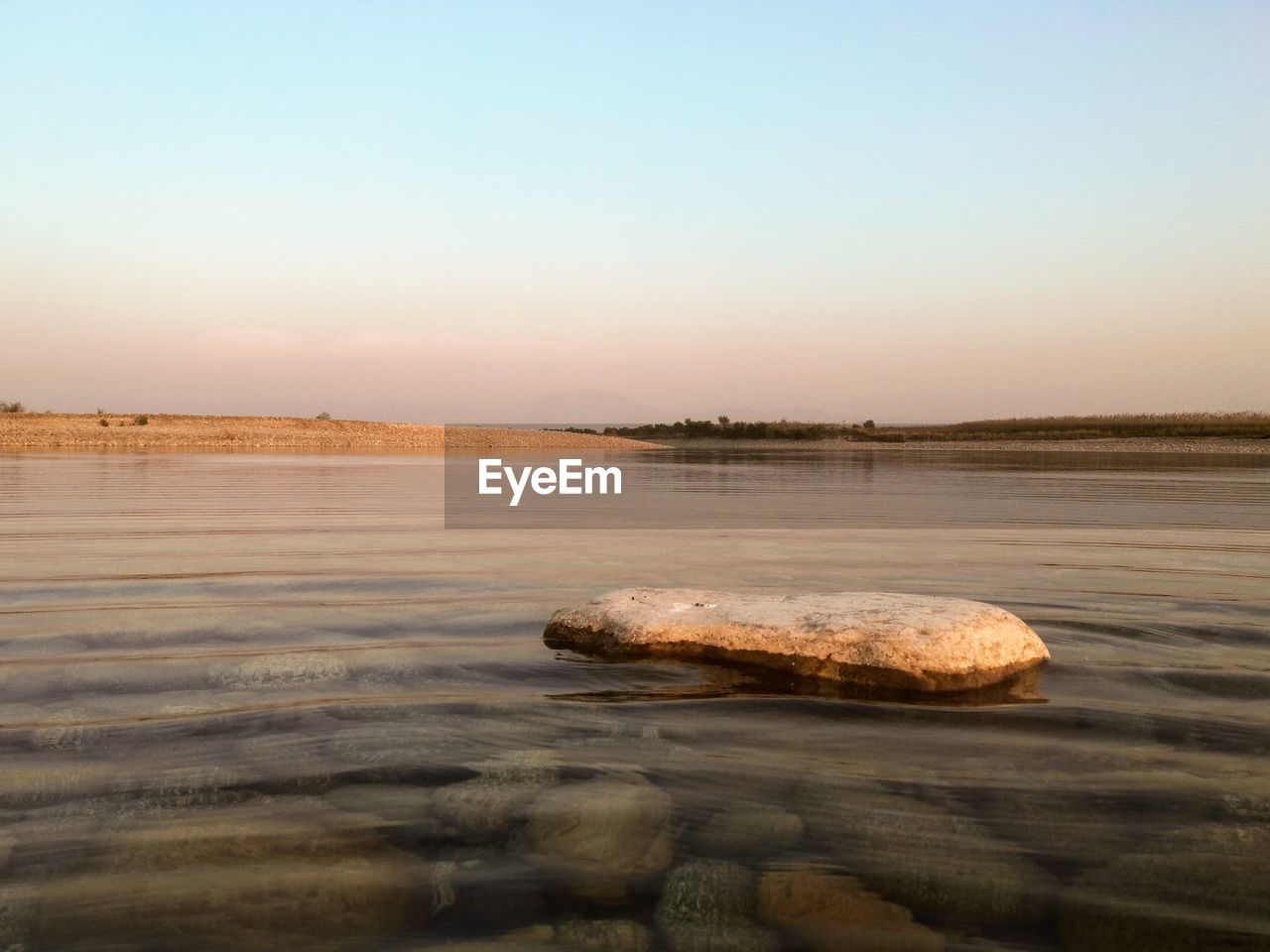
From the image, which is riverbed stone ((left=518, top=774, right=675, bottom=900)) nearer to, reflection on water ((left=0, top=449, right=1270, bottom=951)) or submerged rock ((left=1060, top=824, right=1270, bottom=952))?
reflection on water ((left=0, top=449, right=1270, bottom=951))

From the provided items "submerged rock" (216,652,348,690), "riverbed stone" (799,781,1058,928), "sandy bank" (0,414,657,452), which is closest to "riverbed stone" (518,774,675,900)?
"riverbed stone" (799,781,1058,928)

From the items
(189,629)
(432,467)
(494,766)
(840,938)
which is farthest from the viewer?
(432,467)

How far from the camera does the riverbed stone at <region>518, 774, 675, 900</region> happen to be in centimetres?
238

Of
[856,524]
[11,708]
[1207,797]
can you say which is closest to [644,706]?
[1207,797]

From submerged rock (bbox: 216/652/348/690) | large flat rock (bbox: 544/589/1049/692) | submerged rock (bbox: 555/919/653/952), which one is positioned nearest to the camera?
submerged rock (bbox: 555/919/653/952)

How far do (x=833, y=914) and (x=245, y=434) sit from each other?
126ft

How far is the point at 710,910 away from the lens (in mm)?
2229

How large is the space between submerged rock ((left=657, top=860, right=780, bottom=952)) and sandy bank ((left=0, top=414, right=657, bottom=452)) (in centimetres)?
3585

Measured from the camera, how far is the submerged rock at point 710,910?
2088 mm

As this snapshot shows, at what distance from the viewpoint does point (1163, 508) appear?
39.9 ft

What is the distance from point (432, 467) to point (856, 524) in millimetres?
15261

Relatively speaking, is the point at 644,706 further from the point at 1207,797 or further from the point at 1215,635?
the point at 1215,635

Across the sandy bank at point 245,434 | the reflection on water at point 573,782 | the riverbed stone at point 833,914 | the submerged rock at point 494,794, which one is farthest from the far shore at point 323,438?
the riverbed stone at point 833,914

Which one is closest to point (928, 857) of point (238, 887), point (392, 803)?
point (392, 803)
